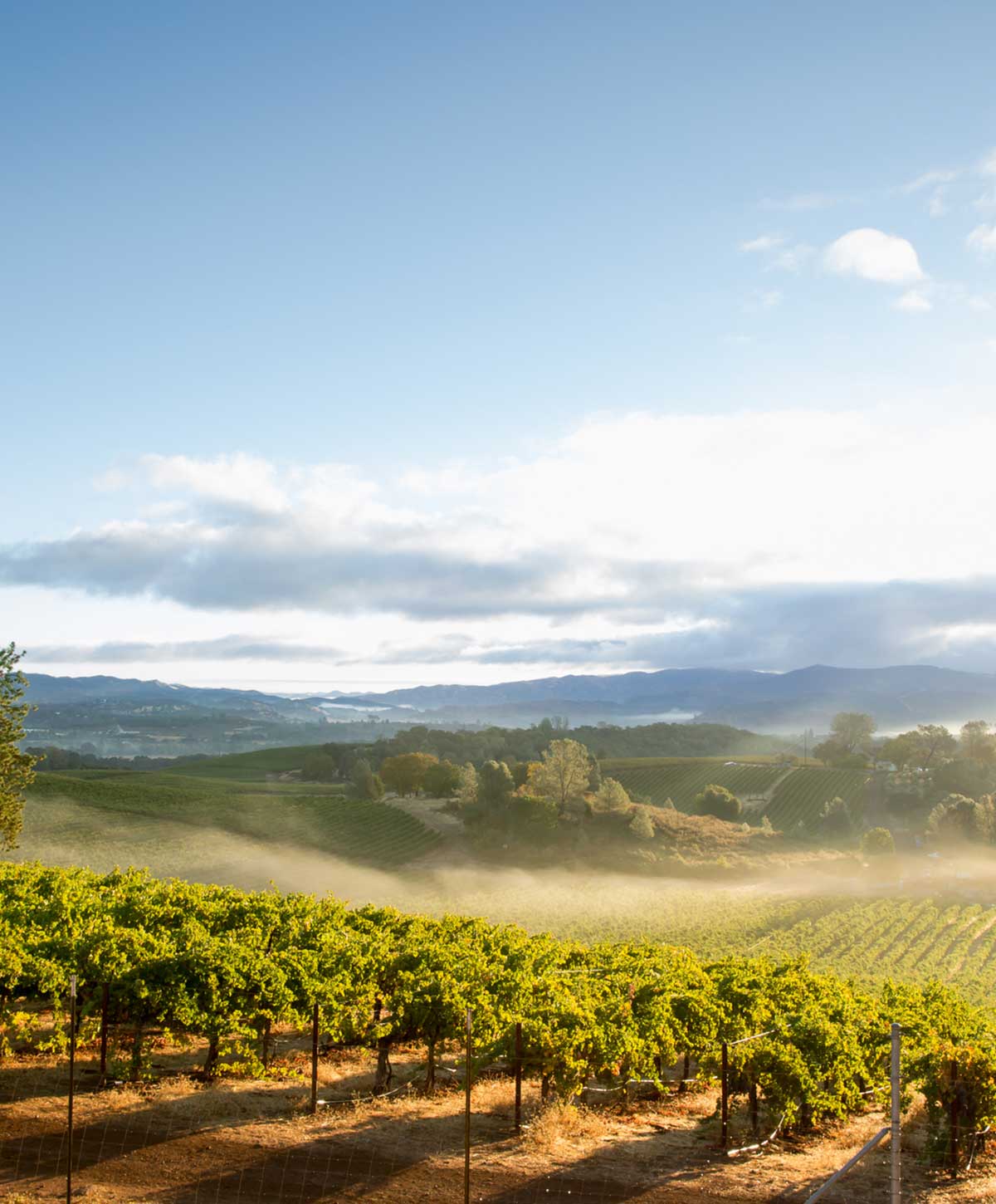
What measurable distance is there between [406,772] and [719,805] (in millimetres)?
40142

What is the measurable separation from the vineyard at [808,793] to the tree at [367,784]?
1981 inches

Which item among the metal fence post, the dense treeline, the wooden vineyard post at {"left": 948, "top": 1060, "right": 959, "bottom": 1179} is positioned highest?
the metal fence post

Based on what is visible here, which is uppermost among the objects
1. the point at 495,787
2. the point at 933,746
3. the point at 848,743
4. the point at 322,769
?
the point at 933,746

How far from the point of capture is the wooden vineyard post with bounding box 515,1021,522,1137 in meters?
17.2

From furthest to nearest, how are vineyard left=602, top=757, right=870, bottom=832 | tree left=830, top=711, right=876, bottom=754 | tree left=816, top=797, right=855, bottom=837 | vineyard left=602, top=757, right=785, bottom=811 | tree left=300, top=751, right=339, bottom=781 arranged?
tree left=830, top=711, right=876, bottom=754 < tree left=300, top=751, right=339, bottom=781 < vineyard left=602, top=757, right=785, bottom=811 < vineyard left=602, top=757, right=870, bottom=832 < tree left=816, top=797, right=855, bottom=837

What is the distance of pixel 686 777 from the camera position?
133 m

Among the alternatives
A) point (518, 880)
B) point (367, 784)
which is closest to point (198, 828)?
point (367, 784)

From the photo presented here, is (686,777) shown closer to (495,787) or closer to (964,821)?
(964,821)

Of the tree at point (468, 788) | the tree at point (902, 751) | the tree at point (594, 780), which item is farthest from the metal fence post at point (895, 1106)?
the tree at point (902, 751)

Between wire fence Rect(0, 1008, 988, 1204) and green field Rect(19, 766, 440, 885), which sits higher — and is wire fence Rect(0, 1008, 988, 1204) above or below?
above

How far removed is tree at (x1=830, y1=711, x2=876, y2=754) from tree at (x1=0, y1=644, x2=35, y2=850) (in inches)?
5266

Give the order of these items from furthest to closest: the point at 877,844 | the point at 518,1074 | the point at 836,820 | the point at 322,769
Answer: the point at 322,769 < the point at 836,820 < the point at 877,844 < the point at 518,1074

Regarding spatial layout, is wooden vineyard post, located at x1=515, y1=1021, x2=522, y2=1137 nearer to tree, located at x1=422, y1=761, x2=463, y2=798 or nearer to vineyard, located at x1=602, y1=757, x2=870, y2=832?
tree, located at x1=422, y1=761, x2=463, y2=798

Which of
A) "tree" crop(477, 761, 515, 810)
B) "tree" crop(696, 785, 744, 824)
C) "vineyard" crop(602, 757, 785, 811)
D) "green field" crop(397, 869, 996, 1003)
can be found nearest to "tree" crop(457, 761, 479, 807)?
"tree" crop(477, 761, 515, 810)
